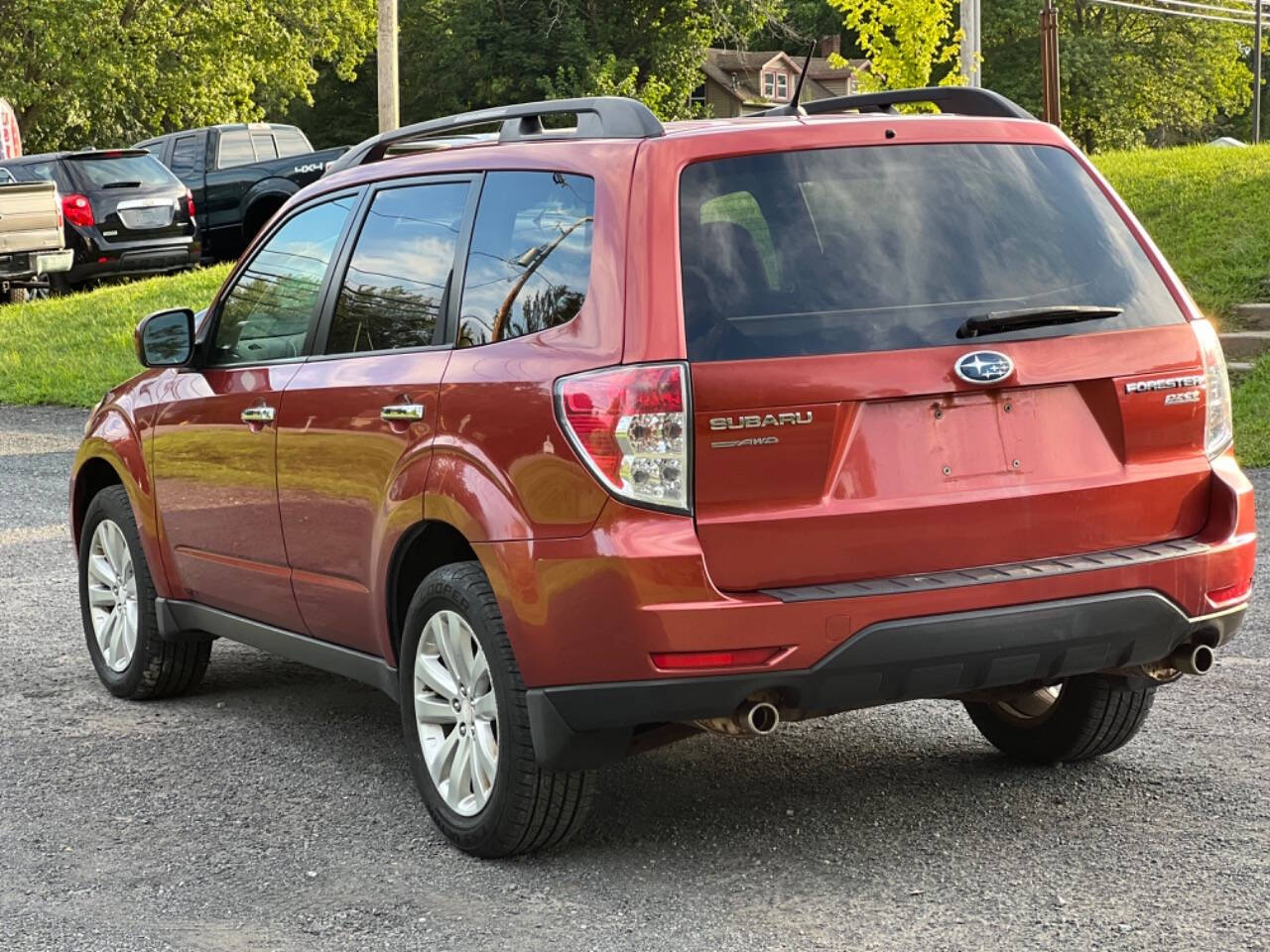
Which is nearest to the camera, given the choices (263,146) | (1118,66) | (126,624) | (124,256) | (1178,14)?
(126,624)

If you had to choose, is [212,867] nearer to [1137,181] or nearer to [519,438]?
[519,438]

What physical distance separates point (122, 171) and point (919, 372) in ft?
69.9

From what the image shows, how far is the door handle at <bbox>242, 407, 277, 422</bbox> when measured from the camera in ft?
18.7

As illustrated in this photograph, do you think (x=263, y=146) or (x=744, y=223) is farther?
(x=263, y=146)

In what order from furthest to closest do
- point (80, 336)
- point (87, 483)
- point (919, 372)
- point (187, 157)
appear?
1. point (187, 157)
2. point (80, 336)
3. point (87, 483)
4. point (919, 372)

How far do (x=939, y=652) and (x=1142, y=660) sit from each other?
2.11 ft

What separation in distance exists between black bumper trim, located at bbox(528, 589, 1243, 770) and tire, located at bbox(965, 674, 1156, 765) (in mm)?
766

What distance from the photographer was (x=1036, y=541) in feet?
14.5

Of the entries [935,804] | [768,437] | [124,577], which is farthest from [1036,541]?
[124,577]

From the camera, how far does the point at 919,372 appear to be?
432cm

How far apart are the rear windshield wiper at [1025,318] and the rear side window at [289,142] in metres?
23.8

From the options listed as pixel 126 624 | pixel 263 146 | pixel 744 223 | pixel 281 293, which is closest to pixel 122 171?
pixel 263 146

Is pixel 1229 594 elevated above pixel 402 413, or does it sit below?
below

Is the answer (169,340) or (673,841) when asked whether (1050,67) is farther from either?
(673,841)
